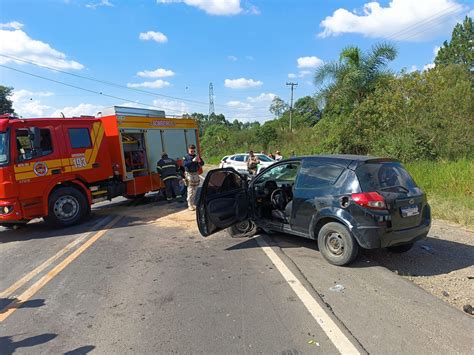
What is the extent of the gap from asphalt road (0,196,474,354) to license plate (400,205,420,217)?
84 cm

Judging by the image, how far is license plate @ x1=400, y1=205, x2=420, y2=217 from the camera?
16.5ft

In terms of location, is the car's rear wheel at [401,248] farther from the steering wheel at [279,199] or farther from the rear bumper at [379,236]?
the steering wheel at [279,199]

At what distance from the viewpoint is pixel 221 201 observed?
20.7ft

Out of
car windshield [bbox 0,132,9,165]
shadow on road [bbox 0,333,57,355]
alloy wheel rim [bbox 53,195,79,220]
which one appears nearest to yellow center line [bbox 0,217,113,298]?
shadow on road [bbox 0,333,57,355]

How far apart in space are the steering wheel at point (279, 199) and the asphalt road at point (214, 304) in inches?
25.2

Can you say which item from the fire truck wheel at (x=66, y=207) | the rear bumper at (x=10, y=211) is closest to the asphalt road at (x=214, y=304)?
the rear bumper at (x=10, y=211)

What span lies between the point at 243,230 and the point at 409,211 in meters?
3.08

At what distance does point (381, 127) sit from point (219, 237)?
42.5ft

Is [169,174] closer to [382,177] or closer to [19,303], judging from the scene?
[19,303]

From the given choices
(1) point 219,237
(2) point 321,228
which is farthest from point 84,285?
(2) point 321,228

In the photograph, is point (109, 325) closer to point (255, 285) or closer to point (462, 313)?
point (255, 285)

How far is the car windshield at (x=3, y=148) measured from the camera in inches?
306

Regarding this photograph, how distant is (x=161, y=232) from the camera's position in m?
7.77

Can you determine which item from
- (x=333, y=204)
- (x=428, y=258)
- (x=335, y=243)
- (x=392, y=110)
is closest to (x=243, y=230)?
(x=335, y=243)
